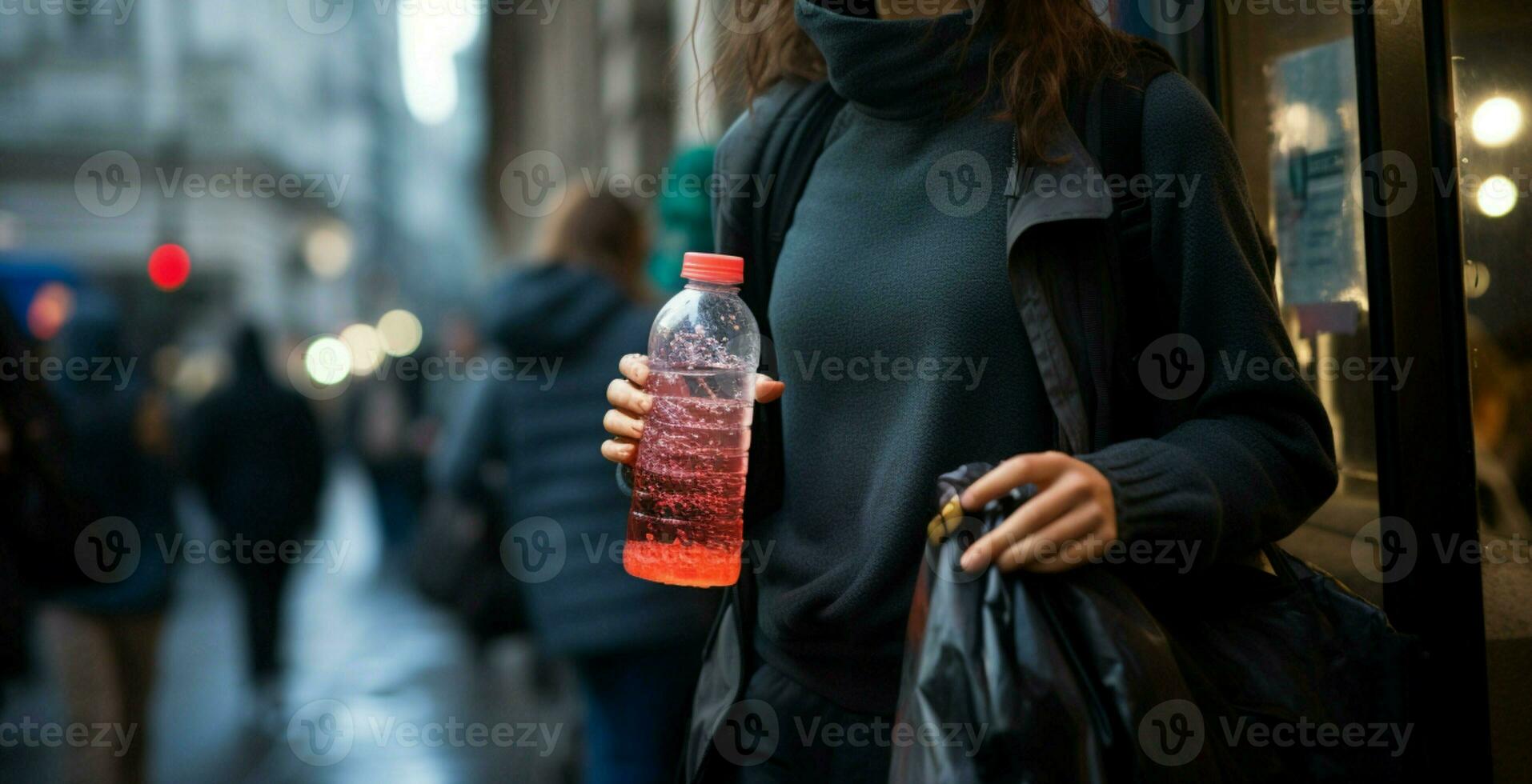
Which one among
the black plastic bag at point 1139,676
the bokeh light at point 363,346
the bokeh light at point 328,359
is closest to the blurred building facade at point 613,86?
the black plastic bag at point 1139,676

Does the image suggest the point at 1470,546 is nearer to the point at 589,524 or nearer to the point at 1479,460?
the point at 1479,460

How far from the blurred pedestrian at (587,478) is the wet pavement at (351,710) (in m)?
1.95

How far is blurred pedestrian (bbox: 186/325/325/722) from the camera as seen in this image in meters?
7.80

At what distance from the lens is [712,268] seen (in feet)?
6.31

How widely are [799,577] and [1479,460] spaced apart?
4.42 ft

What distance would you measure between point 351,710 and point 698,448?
5.80 m

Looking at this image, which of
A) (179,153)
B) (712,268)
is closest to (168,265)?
(712,268)

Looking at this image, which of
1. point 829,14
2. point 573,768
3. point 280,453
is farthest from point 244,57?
point 829,14

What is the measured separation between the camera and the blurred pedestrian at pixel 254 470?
25.6 ft

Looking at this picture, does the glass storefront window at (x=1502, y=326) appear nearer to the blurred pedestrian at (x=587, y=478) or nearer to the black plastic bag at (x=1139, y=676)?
the black plastic bag at (x=1139, y=676)

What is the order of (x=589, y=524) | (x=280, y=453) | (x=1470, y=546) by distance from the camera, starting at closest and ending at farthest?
(x=1470, y=546) → (x=589, y=524) → (x=280, y=453)

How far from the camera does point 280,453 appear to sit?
796 centimetres

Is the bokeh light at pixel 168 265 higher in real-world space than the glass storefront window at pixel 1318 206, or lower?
higher

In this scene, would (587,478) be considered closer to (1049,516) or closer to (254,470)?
(1049,516)
